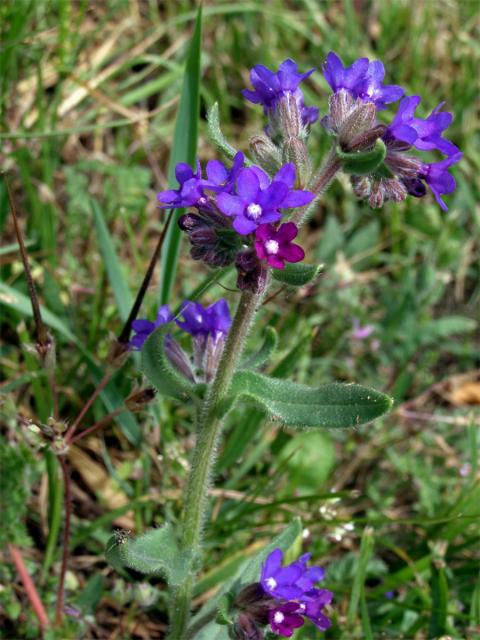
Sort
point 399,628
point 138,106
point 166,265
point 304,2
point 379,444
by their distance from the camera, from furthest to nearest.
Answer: point 304,2
point 138,106
point 379,444
point 166,265
point 399,628

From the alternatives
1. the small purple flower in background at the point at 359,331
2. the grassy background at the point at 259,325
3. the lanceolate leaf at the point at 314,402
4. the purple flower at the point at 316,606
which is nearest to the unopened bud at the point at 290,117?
the lanceolate leaf at the point at 314,402

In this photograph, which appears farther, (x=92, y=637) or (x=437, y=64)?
(x=437, y=64)

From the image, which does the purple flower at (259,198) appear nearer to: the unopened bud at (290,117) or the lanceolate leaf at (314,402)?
the unopened bud at (290,117)

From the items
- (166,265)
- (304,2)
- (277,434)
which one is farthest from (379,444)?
(304,2)

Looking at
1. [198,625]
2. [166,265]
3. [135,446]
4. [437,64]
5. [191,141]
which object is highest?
[437,64]

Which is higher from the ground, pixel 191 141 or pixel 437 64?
pixel 437 64

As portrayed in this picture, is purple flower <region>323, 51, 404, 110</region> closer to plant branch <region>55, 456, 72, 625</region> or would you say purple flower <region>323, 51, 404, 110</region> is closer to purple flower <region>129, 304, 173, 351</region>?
purple flower <region>129, 304, 173, 351</region>

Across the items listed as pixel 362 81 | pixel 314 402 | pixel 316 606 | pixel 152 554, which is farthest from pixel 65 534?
pixel 362 81

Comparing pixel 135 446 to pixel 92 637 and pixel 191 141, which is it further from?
pixel 191 141
